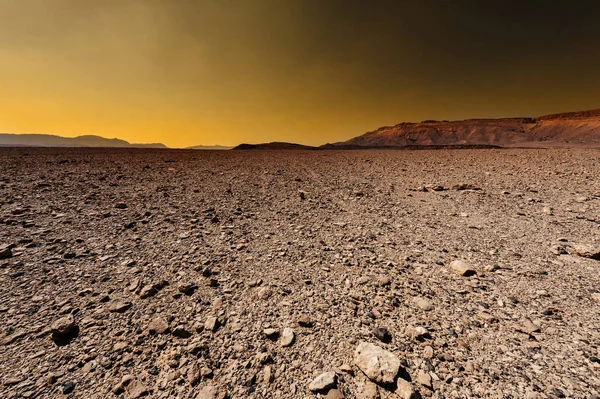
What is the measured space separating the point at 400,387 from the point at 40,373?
2801 mm

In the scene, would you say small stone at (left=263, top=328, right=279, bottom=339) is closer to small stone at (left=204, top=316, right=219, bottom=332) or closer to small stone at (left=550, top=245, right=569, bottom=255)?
small stone at (left=204, top=316, right=219, bottom=332)

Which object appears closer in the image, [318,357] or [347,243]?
[318,357]

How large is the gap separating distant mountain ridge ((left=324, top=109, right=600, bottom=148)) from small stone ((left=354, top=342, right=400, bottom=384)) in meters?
98.9

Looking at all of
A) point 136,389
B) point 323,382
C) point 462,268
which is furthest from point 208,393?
point 462,268

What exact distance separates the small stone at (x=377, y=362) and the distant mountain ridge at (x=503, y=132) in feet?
324

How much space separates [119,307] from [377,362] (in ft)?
8.81

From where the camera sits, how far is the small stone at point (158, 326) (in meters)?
2.37

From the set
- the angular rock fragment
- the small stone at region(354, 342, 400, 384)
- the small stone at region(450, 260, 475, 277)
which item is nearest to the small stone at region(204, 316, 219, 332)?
the angular rock fragment

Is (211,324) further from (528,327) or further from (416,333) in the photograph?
(528,327)

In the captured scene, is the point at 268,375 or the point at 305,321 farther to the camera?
the point at 305,321

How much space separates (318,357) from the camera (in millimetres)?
2102

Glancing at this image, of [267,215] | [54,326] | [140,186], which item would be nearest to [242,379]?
[54,326]

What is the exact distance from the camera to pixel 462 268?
3379mm

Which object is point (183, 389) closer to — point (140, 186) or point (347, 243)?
point (347, 243)
